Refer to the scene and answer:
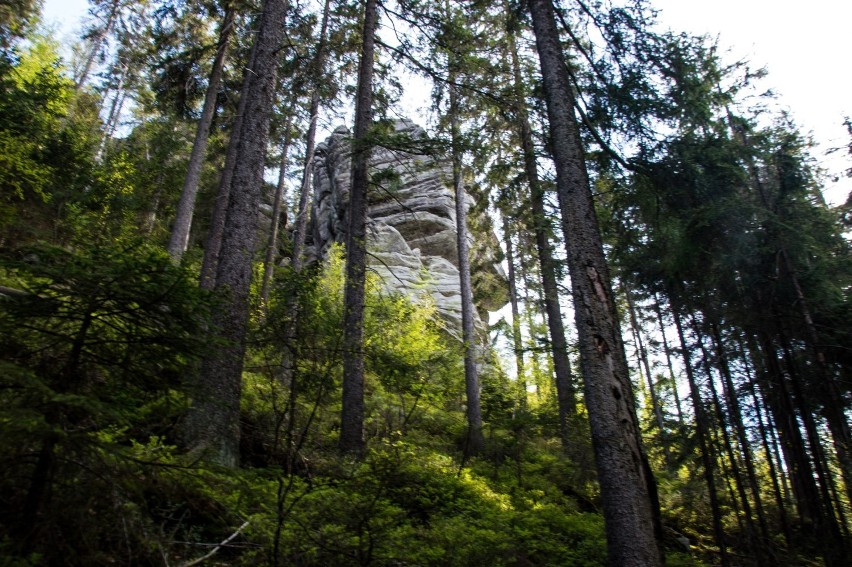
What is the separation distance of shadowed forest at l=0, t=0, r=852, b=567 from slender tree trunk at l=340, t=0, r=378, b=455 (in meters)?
0.07

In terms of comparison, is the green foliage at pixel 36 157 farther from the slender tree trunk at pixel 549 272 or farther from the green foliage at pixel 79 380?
the slender tree trunk at pixel 549 272

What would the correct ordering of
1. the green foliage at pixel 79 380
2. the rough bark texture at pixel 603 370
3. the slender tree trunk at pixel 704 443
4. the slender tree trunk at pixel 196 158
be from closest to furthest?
1. the green foliage at pixel 79 380
2. the rough bark texture at pixel 603 370
3. the slender tree trunk at pixel 704 443
4. the slender tree trunk at pixel 196 158

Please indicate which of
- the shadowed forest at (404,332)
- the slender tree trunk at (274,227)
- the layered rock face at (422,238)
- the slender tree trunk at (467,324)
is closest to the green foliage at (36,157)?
the shadowed forest at (404,332)

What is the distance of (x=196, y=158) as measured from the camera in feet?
45.0

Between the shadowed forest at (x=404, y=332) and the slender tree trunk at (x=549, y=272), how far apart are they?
4.6 inches

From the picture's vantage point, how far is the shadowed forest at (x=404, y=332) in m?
A: 2.63

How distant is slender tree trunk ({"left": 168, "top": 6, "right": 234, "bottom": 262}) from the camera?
12586mm

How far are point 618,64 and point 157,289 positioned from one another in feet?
25.3

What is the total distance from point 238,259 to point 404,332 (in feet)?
26.5

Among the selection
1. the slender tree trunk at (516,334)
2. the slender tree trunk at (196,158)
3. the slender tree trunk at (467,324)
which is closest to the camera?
the slender tree trunk at (467,324)

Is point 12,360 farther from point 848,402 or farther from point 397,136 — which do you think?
point 848,402

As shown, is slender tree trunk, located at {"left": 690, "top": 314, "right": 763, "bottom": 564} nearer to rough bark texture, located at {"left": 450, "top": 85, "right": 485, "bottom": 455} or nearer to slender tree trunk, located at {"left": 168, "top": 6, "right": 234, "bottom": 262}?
rough bark texture, located at {"left": 450, "top": 85, "right": 485, "bottom": 455}

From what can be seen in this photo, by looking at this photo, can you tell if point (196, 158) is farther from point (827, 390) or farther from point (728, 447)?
point (827, 390)

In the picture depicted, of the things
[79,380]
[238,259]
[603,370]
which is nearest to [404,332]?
[238,259]
